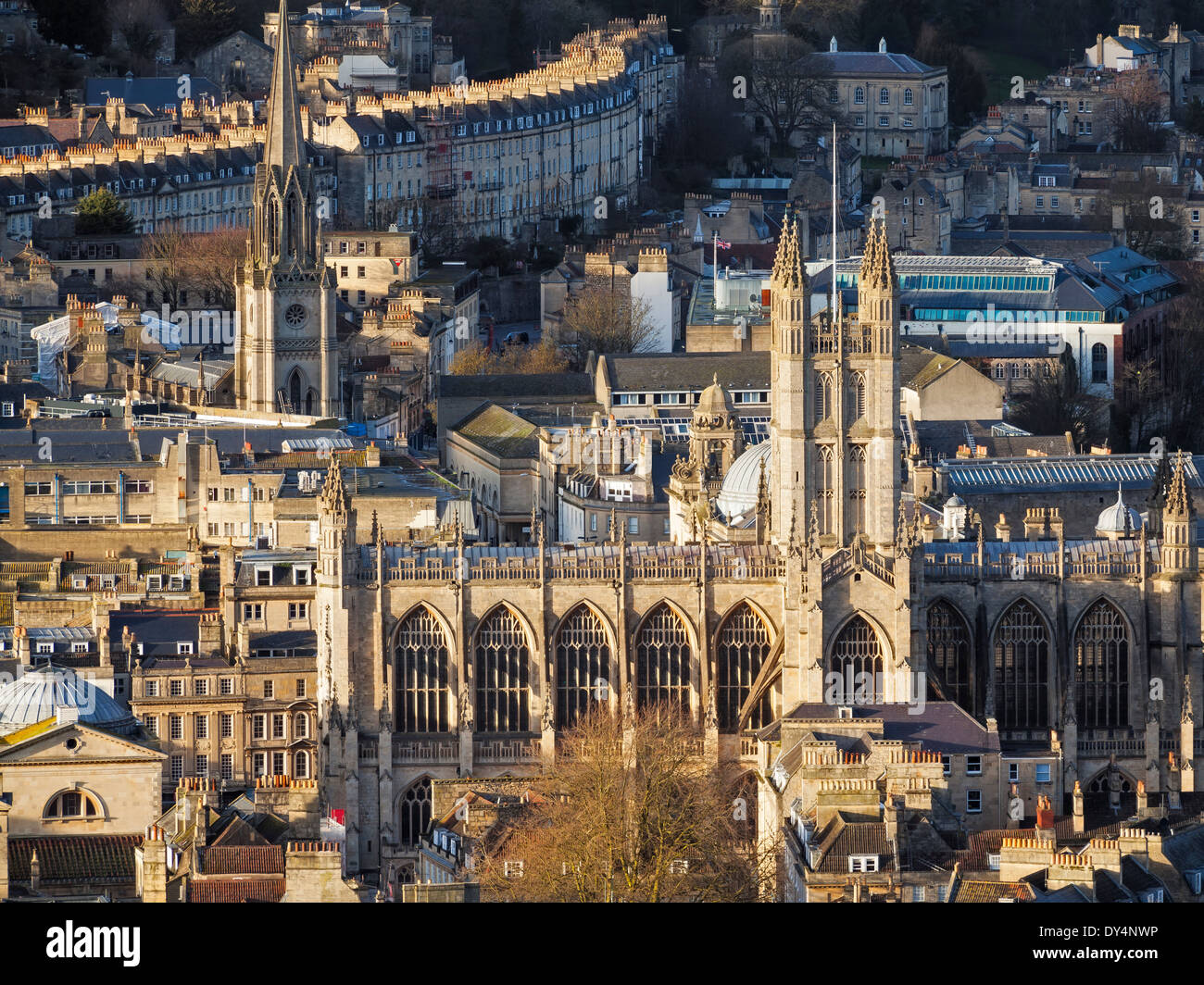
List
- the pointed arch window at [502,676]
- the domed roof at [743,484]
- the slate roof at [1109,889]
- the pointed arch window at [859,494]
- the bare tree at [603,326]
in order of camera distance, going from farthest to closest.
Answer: the bare tree at [603,326] → the domed roof at [743,484] → the pointed arch window at [859,494] → the pointed arch window at [502,676] → the slate roof at [1109,889]

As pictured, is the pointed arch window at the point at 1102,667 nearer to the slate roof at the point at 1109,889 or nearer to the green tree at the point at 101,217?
the slate roof at the point at 1109,889

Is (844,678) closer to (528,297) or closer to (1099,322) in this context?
(1099,322)

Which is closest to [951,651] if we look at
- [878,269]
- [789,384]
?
[789,384]

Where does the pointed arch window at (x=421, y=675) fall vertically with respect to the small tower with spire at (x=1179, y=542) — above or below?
below

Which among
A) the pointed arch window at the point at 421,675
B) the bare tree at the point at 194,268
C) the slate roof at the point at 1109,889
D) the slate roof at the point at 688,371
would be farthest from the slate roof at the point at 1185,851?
the bare tree at the point at 194,268

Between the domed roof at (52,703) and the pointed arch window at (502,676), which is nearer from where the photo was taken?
the pointed arch window at (502,676)

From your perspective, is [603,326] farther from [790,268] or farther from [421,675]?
[421,675]
